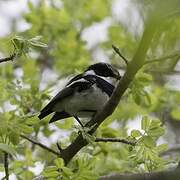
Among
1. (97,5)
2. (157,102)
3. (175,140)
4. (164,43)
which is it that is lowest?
(175,140)

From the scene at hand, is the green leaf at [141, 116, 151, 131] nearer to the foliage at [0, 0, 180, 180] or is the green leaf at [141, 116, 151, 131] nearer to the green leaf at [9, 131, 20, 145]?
the foliage at [0, 0, 180, 180]

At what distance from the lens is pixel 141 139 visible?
7.47 feet

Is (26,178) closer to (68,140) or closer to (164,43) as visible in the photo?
(68,140)

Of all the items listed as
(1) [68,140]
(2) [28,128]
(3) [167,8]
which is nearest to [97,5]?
(1) [68,140]

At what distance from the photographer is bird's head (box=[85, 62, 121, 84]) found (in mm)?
3416

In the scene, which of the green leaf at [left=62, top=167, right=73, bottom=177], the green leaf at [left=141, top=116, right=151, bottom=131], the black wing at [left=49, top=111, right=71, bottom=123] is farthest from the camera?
the black wing at [left=49, top=111, right=71, bottom=123]

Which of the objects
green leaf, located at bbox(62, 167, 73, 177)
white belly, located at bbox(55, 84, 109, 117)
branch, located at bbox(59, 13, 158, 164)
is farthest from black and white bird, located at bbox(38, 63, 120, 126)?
green leaf, located at bbox(62, 167, 73, 177)

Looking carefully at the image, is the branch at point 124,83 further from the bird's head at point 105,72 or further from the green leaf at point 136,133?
the bird's head at point 105,72

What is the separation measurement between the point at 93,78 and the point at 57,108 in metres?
0.28

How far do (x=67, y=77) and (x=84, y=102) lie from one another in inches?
20.0

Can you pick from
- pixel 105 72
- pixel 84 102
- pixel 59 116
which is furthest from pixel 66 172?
pixel 105 72

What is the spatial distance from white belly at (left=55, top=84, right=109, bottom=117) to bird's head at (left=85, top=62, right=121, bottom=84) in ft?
0.65

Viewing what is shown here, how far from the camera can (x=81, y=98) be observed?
3.25 meters

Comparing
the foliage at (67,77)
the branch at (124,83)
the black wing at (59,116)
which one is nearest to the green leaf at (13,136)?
the foliage at (67,77)
